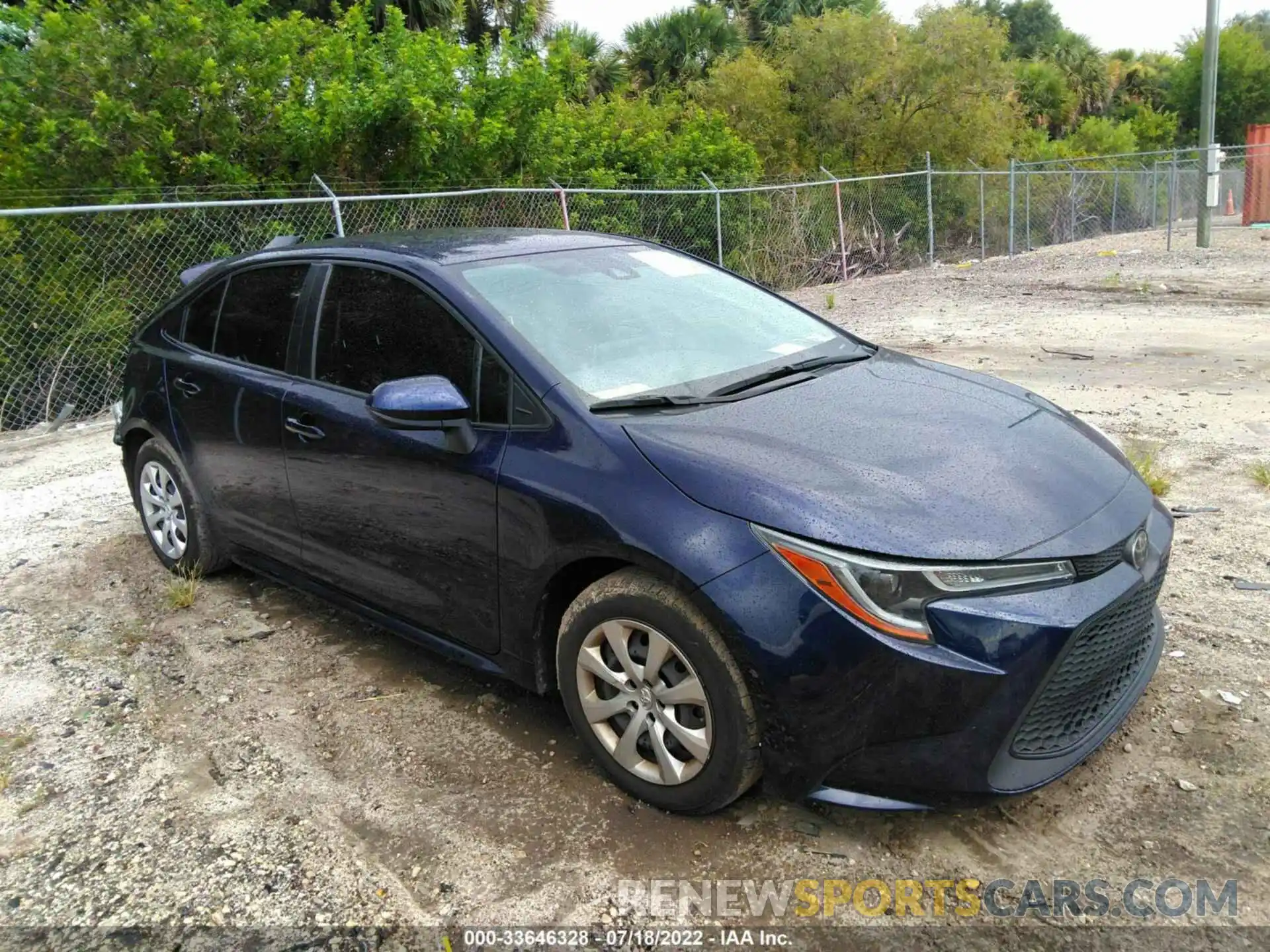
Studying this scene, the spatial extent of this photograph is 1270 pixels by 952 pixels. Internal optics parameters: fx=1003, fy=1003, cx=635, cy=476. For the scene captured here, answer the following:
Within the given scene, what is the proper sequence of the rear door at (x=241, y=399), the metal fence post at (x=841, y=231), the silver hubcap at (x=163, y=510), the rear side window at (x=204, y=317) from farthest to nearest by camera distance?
the metal fence post at (x=841, y=231)
the silver hubcap at (x=163, y=510)
the rear side window at (x=204, y=317)
the rear door at (x=241, y=399)

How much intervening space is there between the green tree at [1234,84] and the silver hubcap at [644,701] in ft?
173

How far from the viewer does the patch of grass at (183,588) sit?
457 cm

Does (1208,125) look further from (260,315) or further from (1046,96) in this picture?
(1046,96)

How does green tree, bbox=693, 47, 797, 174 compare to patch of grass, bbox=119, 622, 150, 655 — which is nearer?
patch of grass, bbox=119, 622, 150, 655

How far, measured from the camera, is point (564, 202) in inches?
475

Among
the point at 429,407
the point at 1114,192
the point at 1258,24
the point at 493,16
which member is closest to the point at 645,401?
the point at 429,407

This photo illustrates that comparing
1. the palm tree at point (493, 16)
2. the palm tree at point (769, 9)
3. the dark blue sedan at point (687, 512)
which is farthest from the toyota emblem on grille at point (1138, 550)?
the palm tree at point (769, 9)

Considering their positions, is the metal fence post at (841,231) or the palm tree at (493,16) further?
the palm tree at (493,16)

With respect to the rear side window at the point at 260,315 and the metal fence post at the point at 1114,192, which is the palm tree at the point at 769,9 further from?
the rear side window at the point at 260,315

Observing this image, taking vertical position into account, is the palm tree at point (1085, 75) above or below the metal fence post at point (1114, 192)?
above

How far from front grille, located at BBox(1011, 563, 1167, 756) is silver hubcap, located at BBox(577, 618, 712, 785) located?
0.82 meters

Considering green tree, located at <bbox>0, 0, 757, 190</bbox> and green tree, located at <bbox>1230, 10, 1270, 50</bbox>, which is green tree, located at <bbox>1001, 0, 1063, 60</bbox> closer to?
green tree, located at <bbox>1230, 10, 1270, 50</bbox>

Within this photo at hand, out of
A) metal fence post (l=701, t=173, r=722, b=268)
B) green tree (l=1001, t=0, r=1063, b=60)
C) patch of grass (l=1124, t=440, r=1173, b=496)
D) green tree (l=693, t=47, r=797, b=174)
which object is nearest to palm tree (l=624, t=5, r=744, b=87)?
green tree (l=693, t=47, r=797, b=174)

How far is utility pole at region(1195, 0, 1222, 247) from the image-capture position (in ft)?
60.4
